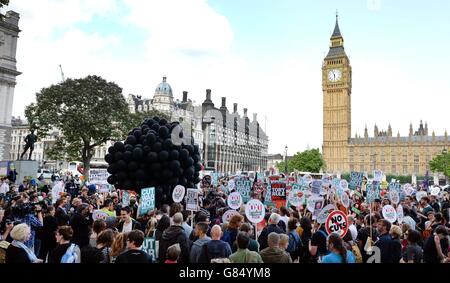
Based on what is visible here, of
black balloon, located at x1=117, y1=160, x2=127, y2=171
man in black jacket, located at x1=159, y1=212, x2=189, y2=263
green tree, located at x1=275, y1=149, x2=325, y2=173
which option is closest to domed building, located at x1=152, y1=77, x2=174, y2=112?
green tree, located at x1=275, y1=149, x2=325, y2=173

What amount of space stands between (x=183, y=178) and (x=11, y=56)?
122 feet

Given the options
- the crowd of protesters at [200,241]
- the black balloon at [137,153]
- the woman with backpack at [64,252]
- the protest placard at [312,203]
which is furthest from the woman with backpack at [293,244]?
the black balloon at [137,153]

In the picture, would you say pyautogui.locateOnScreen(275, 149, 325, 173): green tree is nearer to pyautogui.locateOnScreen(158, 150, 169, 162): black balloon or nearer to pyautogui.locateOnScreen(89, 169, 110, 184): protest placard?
pyautogui.locateOnScreen(89, 169, 110, 184): protest placard

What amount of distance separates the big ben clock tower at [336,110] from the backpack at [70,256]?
127 m

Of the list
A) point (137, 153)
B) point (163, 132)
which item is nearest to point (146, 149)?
point (137, 153)

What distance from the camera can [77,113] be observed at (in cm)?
3500

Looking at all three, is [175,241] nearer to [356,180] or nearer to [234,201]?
[234,201]

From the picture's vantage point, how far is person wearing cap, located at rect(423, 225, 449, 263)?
6.91m

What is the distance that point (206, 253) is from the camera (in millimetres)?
5965

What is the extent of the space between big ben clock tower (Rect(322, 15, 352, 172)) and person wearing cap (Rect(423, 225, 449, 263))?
123616 millimetres

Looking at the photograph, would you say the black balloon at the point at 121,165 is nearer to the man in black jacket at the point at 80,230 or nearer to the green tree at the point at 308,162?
the man in black jacket at the point at 80,230

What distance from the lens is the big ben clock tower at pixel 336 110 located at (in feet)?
420
